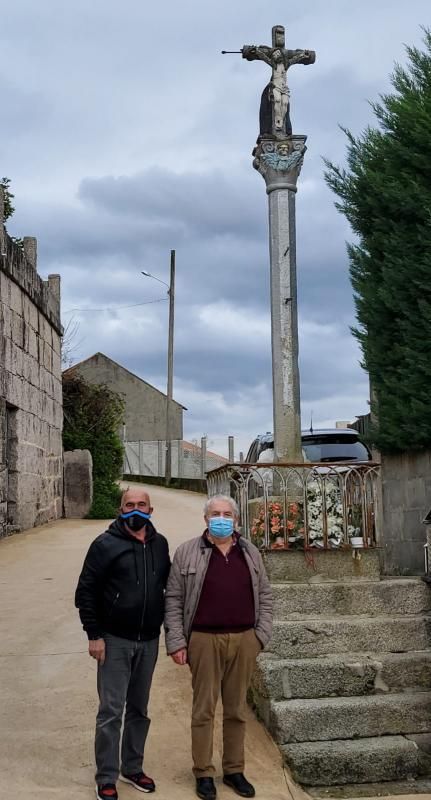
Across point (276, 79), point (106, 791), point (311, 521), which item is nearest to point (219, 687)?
point (106, 791)

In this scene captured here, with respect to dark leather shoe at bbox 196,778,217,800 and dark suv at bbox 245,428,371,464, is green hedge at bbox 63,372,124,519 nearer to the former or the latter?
dark suv at bbox 245,428,371,464

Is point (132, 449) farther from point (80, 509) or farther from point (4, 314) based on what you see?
point (4, 314)

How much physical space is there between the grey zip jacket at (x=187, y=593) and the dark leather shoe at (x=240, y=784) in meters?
0.83

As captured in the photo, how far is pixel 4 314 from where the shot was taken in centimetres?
1555

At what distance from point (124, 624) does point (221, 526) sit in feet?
2.68

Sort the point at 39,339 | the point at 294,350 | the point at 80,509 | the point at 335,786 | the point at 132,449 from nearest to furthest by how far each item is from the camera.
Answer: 1. the point at 335,786
2. the point at 294,350
3. the point at 39,339
4. the point at 80,509
5. the point at 132,449

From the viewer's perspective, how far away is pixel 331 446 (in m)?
11.2

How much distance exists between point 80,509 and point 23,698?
47.0 feet

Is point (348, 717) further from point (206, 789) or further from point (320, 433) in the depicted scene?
point (320, 433)

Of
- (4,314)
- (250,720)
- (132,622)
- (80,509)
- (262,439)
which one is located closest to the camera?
(132,622)

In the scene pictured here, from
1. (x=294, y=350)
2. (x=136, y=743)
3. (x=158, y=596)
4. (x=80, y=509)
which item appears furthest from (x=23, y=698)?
(x=80, y=509)

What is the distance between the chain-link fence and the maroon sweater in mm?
29739

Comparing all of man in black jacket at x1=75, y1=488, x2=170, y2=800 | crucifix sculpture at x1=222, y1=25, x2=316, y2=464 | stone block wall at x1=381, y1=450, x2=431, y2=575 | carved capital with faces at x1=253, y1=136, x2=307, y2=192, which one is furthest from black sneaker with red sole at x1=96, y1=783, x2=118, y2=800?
carved capital with faces at x1=253, y1=136, x2=307, y2=192

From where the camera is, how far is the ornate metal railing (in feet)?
24.0
